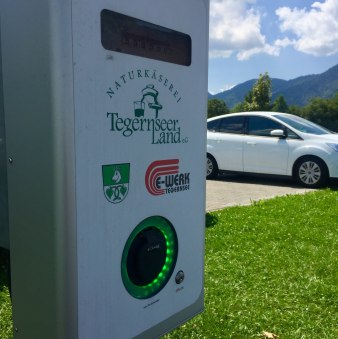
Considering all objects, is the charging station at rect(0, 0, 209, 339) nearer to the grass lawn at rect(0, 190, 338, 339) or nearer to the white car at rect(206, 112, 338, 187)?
the grass lawn at rect(0, 190, 338, 339)

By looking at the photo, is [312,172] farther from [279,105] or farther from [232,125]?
[279,105]

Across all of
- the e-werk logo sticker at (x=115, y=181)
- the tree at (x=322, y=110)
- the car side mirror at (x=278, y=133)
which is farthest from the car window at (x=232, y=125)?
the tree at (x=322, y=110)

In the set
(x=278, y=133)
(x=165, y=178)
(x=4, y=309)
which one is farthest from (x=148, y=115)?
(x=278, y=133)

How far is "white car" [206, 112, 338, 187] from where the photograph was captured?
318 inches

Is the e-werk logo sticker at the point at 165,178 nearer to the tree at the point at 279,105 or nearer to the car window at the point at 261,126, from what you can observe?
the car window at the point at 261,126

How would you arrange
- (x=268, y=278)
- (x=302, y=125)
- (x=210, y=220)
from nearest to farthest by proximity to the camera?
(x=268, y=278) < (x=210, y=220) < (x=302, y=125)

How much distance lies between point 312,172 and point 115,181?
735cm

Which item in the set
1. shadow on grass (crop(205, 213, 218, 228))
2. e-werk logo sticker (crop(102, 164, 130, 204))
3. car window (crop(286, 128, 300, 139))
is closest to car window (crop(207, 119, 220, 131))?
car window (crop(286, 128, 300, 139))

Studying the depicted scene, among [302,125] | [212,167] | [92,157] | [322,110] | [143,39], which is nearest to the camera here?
[92,157]

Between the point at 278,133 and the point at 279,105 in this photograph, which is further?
the point at 279,105

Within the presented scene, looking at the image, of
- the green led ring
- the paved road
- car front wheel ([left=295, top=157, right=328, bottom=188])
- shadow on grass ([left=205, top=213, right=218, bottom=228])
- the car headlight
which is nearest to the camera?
the green led ring

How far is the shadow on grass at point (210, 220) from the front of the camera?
16.6 feet

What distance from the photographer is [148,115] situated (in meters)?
1.49

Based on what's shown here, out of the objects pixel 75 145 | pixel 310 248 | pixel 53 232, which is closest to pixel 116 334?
pixel 53 232
